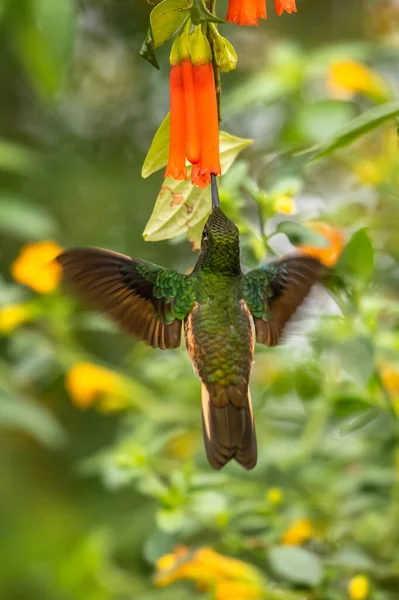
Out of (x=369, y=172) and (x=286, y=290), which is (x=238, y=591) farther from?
(x=369, y=172)

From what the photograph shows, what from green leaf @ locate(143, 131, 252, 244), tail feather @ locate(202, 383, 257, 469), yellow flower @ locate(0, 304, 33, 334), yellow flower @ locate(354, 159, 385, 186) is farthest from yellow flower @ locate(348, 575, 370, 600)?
yellow flower @ locate(0, 304, 33, 334)

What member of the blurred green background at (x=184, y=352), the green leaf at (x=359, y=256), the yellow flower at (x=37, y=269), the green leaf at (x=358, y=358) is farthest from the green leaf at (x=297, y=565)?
the yellow flower at (x=37, y=269)

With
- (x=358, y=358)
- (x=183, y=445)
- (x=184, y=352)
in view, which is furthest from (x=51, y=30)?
(x=183, y=445)

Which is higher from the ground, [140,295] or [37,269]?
[140,295]

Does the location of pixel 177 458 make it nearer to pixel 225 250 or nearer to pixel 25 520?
A: pixel 25 520

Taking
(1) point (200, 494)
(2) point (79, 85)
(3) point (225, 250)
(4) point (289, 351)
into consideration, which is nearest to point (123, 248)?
(2) point (79, 85)

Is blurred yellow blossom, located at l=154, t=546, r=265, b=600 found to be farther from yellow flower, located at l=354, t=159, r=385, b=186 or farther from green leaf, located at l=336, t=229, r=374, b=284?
yellow flower, located at l=354, t=159, r=385, b=186

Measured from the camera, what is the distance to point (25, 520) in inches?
116

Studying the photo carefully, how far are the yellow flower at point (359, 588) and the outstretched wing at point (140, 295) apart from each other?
51 cm

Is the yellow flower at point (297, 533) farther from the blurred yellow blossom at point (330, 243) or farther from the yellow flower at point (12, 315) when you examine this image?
the yellow flower at point (12, 315)

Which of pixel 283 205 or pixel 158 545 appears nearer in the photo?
pixel 283 205

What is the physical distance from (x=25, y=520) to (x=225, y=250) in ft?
7.56

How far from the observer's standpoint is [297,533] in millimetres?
1440

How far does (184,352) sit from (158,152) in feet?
2.79
